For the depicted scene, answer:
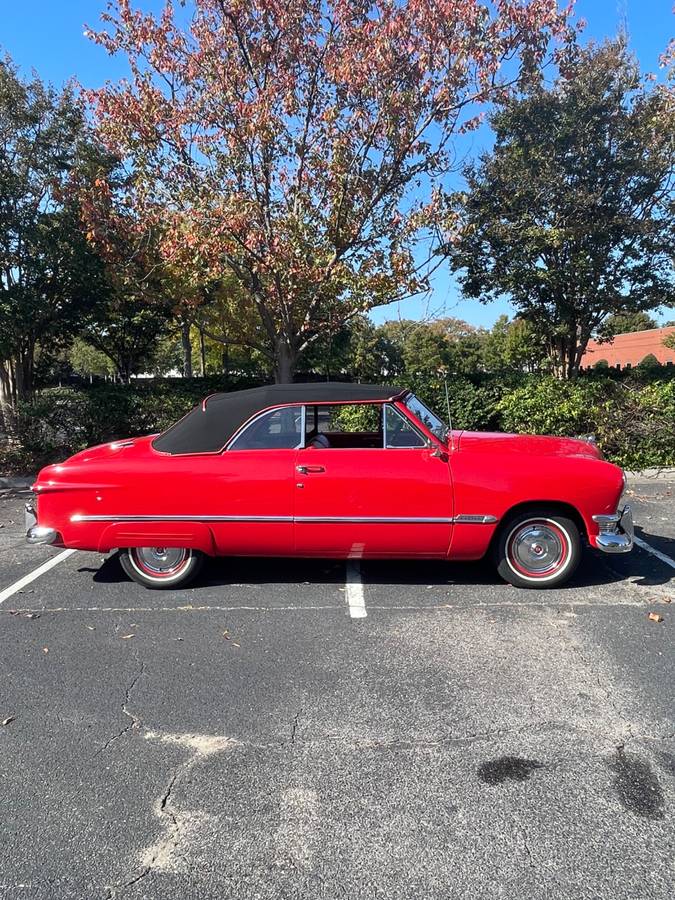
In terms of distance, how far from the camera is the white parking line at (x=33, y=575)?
4.69 metres

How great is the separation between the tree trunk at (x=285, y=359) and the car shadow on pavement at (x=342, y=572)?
5734 mm

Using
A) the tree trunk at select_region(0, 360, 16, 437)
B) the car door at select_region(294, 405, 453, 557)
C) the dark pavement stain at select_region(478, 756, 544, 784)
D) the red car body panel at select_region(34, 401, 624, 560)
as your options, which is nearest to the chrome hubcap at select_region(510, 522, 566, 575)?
the red car body panel at select_region(34, 401, 624, 560)

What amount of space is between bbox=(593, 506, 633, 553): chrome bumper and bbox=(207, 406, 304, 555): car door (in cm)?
235

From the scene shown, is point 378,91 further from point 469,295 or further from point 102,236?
point 469,295

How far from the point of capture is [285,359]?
34.6 feet

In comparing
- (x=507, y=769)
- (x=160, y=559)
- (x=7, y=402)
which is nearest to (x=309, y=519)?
(x=160, y=559)

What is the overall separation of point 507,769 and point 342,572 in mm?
2618

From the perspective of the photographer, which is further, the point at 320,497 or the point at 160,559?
the point at 160,559

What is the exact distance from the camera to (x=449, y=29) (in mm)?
7730

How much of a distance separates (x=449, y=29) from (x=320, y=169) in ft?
8.04

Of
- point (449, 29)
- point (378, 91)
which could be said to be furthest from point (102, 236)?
point (449, 29)

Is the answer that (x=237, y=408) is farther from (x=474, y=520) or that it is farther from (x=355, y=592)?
(x=474, y=520)

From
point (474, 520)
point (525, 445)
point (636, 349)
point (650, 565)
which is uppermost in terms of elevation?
point (636, 349)

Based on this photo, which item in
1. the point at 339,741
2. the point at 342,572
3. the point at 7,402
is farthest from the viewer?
the point at 7,402
